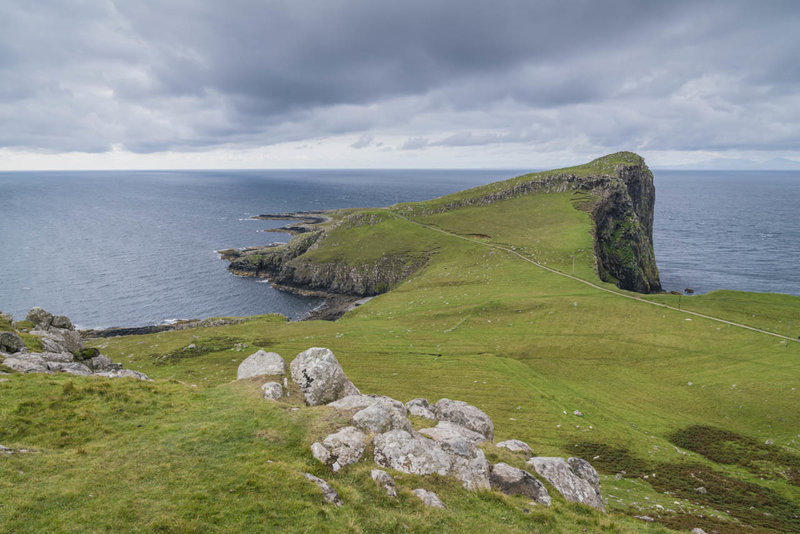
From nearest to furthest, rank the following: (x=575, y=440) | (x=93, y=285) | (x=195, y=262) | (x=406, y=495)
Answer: (x=406, y=495), (x=575, y=440), (x=93, y=285), (x=195, y=262)

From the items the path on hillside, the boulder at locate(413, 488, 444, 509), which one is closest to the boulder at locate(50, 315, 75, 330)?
the boulder at locate(413, 488, 444, 509)

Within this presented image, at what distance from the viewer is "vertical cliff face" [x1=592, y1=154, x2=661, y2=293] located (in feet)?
375

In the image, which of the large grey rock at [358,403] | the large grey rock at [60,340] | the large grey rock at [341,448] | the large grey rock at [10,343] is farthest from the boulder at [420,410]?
the large grey rock at [60,340]

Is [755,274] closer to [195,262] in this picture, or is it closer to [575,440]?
[575,440]

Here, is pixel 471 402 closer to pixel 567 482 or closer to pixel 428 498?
pixel 567 482

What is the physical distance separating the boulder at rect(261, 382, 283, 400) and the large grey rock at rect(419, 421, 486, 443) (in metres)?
9.88

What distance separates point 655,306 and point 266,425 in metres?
71.4

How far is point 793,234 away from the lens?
186 meters

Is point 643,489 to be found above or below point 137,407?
below

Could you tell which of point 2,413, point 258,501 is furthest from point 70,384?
point 258,501

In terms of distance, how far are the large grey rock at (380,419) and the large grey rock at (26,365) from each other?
25114 millimetres

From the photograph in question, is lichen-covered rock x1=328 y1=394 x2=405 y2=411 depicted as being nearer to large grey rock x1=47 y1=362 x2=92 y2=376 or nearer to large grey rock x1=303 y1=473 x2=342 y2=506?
large grey rock x1=303 y1=473 x2=342 y2=506

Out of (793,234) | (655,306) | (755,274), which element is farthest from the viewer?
(793,234)

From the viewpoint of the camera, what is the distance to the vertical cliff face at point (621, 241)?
375 ft
